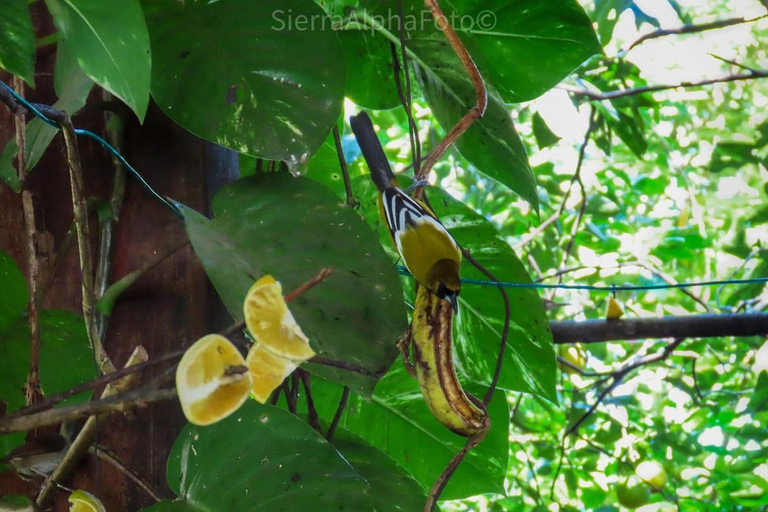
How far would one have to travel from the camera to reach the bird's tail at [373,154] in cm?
70

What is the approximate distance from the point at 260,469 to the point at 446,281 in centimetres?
21

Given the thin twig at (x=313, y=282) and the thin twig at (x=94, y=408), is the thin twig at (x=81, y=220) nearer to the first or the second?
the thin twig at (x=94, y=408)

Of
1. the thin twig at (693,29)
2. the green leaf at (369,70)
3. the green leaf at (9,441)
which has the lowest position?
the green leaf at (9,441)

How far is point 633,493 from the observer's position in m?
1.58

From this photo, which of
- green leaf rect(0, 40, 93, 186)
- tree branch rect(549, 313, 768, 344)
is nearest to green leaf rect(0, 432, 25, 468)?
green leaf rect(0, 40, 93, 186)

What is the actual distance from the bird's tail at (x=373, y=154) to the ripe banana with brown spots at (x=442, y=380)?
20 cm

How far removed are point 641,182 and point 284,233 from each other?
7.56 feet

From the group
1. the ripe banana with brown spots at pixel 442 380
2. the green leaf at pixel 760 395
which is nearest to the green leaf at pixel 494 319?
the ripe banana with brown spots at pixel 442 380

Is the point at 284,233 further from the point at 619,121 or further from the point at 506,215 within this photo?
the point at 506,215

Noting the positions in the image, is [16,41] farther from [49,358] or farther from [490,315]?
[490,315]

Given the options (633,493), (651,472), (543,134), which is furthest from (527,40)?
(651,472)

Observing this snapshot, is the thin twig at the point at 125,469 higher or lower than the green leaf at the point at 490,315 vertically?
lower

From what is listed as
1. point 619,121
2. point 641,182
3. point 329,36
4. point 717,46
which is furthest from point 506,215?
point 329,36

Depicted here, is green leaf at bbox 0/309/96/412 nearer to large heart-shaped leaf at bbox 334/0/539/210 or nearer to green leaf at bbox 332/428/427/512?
green leaf at bbox 332/428/427/512
